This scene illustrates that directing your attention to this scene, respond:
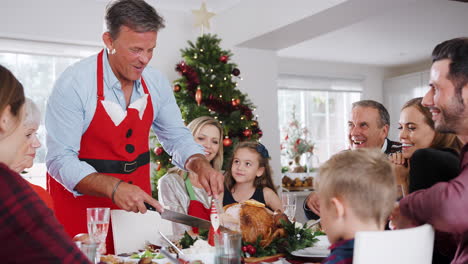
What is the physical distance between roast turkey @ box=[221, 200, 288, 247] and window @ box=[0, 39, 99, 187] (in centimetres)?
346

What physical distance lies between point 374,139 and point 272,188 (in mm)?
769

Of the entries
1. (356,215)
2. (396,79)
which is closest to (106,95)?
(356,215)

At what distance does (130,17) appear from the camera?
2010mm

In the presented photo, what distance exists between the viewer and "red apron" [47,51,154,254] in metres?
2.10

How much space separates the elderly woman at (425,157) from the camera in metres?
1.61

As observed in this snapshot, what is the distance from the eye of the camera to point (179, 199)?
302cm

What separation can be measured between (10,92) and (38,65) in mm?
4029

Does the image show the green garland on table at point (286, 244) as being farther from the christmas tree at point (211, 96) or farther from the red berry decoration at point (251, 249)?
the christmas tree at point (211, 96)

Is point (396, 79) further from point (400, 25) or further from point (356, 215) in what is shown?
point (356, 215)

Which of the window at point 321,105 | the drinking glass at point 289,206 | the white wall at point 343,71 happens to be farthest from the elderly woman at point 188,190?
the white wall at point 343,71

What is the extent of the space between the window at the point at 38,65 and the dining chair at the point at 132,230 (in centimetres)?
296

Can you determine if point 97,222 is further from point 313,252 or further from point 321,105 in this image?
point 321,105

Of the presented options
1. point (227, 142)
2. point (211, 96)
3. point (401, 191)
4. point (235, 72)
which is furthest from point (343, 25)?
point (401, 191)

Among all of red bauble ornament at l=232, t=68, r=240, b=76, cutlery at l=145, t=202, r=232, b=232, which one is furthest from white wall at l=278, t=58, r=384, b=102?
cutlery at l=145, t=202, r=232, b=232
